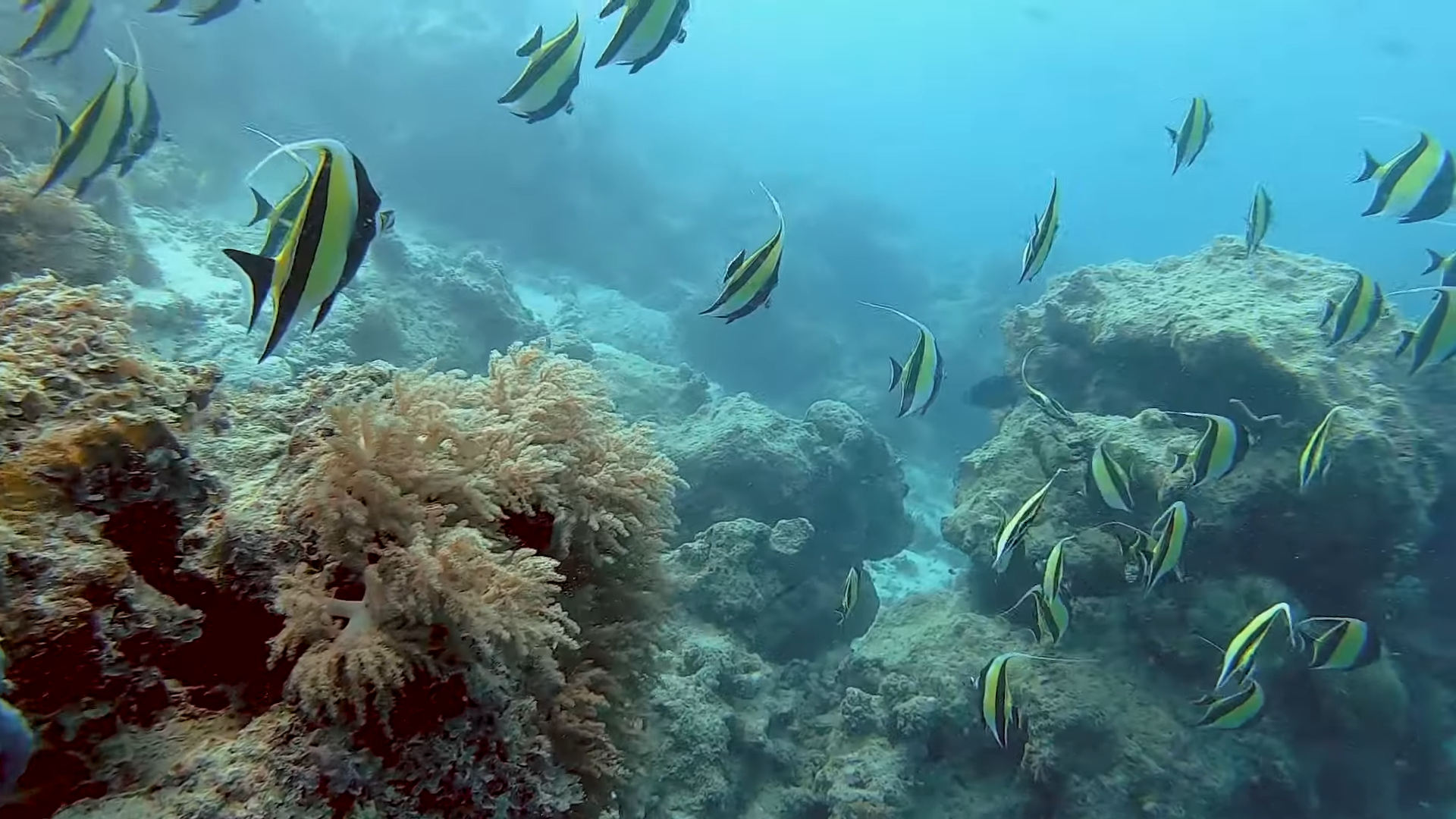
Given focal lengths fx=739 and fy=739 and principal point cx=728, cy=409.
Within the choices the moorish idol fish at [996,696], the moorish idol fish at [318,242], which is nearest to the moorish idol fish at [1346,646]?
the moorish idol fish at [996,696]

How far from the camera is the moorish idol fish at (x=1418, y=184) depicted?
4316 mm

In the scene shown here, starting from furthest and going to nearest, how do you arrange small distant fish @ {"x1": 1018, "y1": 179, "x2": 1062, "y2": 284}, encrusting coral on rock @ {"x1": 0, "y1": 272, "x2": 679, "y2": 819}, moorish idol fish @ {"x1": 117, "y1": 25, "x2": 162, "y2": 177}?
1. small distant fish @ {"x1": 1018, "y1": 179, "x2": 1062, "y2": 284}
2. moorish idol fish @ {"x1": 117, "y1": 25, "x2": 162, "y2": 177}
3. encrusting coral on rock @ {"x1": 0, "y1": 272, "x2": 679, "y2": 819}

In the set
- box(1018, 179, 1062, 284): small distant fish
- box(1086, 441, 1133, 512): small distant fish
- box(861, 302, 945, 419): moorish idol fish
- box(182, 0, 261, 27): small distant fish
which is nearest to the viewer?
box(182, 0, 261, 27): small distant fish

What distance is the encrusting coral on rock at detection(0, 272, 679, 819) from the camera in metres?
1.45

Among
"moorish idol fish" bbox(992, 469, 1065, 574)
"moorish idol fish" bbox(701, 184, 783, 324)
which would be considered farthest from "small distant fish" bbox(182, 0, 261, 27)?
"moorish idol fish" bbox(992, 469, 1065, 574)

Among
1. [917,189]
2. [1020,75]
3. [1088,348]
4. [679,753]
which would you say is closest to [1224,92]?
[1020,75]

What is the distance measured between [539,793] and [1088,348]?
8.23 meters

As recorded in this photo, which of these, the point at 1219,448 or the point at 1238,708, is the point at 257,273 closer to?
the point at 1219,448

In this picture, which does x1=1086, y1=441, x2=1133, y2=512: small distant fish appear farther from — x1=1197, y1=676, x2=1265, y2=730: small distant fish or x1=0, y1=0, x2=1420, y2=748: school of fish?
x1=1197, y1=676, x2=1265, y2=730: small distant fish

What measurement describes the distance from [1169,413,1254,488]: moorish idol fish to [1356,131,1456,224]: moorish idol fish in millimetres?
1572

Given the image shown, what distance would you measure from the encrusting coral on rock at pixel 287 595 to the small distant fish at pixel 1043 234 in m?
2.74

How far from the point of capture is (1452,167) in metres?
4.31

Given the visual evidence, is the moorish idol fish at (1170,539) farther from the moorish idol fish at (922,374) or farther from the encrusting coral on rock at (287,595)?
the encrusting coral on rock at (287,595)

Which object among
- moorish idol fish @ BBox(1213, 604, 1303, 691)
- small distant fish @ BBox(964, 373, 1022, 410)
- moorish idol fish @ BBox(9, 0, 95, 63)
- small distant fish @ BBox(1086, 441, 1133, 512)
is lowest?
moorish idol fish @ BBox(1213, 604, 1303, 691)
